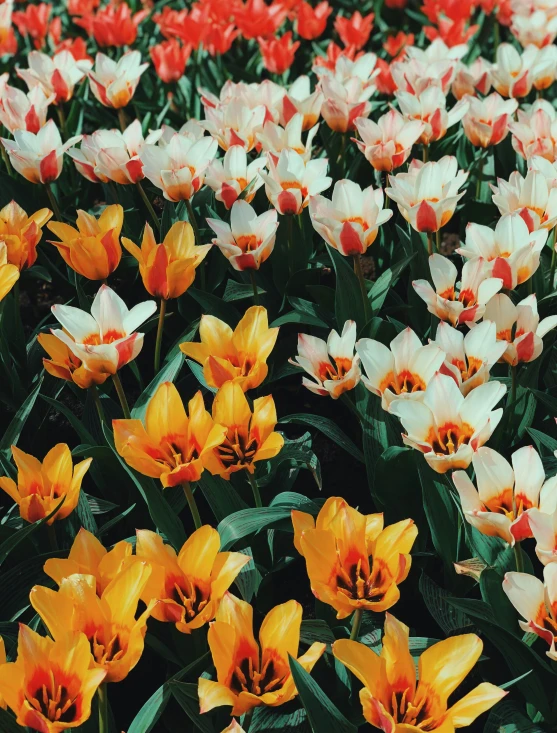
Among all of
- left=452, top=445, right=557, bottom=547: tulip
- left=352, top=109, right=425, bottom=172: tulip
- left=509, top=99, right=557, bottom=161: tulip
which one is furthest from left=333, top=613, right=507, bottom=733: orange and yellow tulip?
left=509, top=99, right=557, bottom=161: tulip

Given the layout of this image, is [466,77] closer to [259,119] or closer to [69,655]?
[259,119]

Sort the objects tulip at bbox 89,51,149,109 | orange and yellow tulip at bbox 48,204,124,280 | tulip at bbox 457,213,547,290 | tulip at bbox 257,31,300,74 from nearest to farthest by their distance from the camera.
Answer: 1. tulip at bbox 457,213,547,290
2. orange and yellow tulip at bbox 48,204,124,280
3. tulip at bbox 89,51,149,109
4. tulip at bbox 257,31,300,74

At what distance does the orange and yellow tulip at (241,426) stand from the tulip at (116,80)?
1.57 metres

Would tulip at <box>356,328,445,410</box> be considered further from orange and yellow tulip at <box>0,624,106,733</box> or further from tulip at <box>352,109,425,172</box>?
tulip at <box>352,109,425,172</box>

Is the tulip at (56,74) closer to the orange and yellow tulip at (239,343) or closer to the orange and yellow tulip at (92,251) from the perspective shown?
the orange and yellow tulip at (92,251)

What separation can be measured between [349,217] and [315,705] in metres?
1.11

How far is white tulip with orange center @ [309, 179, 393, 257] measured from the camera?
175cm

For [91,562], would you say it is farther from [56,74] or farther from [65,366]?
[56,74]

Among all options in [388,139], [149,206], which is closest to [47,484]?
[149,206]

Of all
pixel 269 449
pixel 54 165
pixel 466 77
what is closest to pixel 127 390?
pixel 54 165

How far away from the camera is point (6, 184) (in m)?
2.52

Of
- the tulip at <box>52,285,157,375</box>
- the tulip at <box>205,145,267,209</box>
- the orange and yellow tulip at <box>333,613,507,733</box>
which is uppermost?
the tulip at <box>205,145,267,209</box>

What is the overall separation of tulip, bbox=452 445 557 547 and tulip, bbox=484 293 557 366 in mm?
327

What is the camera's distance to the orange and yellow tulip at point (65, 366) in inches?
60.1
